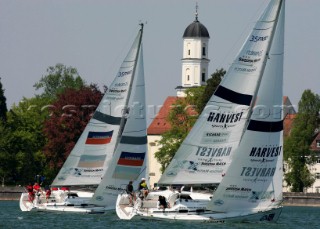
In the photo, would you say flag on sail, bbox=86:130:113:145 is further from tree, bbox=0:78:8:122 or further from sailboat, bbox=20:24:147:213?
tree, bbox=0:78:8:122

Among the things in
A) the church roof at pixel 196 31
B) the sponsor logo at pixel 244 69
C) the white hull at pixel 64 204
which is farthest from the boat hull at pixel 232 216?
the church roof at pixel 196 31

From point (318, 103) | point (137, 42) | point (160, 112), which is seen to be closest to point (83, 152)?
point (137, 42)

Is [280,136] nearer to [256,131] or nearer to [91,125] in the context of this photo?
[256,131]

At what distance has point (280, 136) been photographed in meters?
56.7

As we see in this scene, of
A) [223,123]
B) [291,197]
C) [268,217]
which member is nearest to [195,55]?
[291,197]

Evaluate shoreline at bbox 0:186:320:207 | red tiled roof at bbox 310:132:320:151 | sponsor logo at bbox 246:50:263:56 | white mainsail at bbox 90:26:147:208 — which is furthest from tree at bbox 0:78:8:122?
sponsor logo at bbox 246:50:263:56

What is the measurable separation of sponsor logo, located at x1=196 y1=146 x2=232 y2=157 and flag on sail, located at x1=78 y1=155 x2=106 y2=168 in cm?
A: 1264

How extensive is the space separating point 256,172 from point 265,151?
3.19ft

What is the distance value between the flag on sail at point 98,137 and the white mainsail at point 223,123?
35.6 feet

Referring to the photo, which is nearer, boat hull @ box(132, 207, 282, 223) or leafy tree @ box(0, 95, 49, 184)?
boat hull @ box(132, 207, 282, 223)

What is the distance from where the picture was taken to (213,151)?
2322 inches

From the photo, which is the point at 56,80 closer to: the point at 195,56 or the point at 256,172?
the point at 195,56

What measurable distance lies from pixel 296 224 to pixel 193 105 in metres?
56.9

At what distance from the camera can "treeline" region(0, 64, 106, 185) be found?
113 meters
